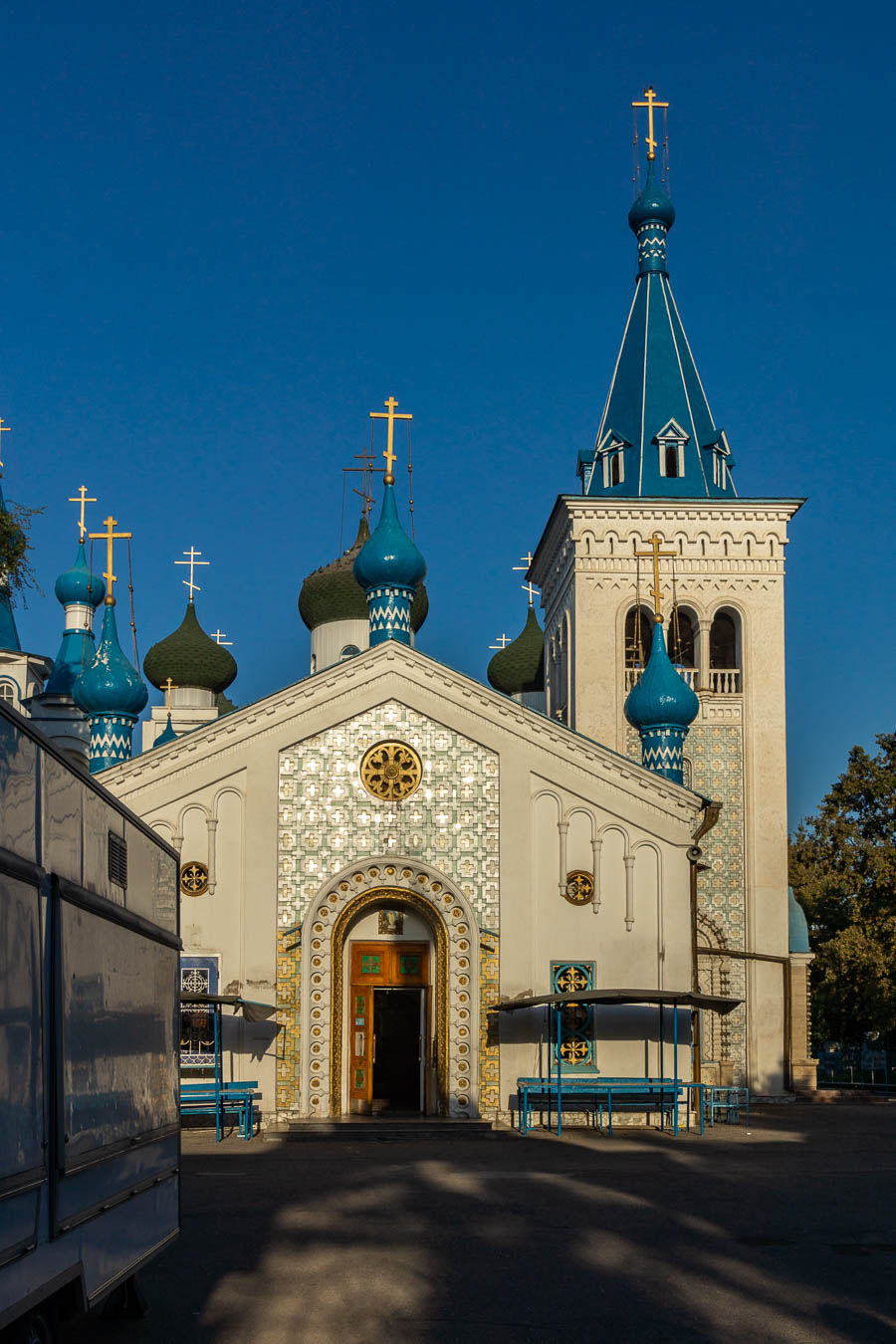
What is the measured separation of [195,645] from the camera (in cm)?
4766

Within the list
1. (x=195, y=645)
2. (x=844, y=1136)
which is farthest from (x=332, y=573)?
(x=844, y=1136)

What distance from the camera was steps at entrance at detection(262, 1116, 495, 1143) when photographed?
78.4 feet

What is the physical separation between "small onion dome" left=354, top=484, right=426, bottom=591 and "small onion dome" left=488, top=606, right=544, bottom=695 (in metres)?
20.7

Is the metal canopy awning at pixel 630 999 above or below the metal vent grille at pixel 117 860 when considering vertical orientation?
below

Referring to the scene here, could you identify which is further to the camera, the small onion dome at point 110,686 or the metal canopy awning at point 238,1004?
the small onion dome at point 110,686

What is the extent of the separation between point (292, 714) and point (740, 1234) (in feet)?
47.8

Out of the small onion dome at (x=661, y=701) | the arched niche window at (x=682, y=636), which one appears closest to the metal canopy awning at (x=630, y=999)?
the small onion dome at (x=661, y=701)

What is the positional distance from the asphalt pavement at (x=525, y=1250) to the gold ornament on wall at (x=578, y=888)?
5635mm

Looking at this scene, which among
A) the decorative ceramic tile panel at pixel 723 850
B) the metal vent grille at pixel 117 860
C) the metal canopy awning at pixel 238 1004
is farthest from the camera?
the decorative ceramic tile panel at pixel 723 850

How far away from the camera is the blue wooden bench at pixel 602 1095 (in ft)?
80.6

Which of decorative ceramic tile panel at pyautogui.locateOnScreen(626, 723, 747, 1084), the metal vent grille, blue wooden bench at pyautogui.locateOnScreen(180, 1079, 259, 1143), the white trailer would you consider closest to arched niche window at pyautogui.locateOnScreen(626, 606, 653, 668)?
decorative ceramic tile panel at pyautogui.locateOnScreen(626, 723, 747, 1084)

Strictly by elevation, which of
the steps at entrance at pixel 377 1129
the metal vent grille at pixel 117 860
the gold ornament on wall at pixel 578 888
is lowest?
the steps at entrance at pixel 377 1129

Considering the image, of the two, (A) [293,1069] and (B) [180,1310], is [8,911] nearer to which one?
(B) [180,1310]

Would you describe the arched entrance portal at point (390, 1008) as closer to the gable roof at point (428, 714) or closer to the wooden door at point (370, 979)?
the wooden door at point (370, 979)
